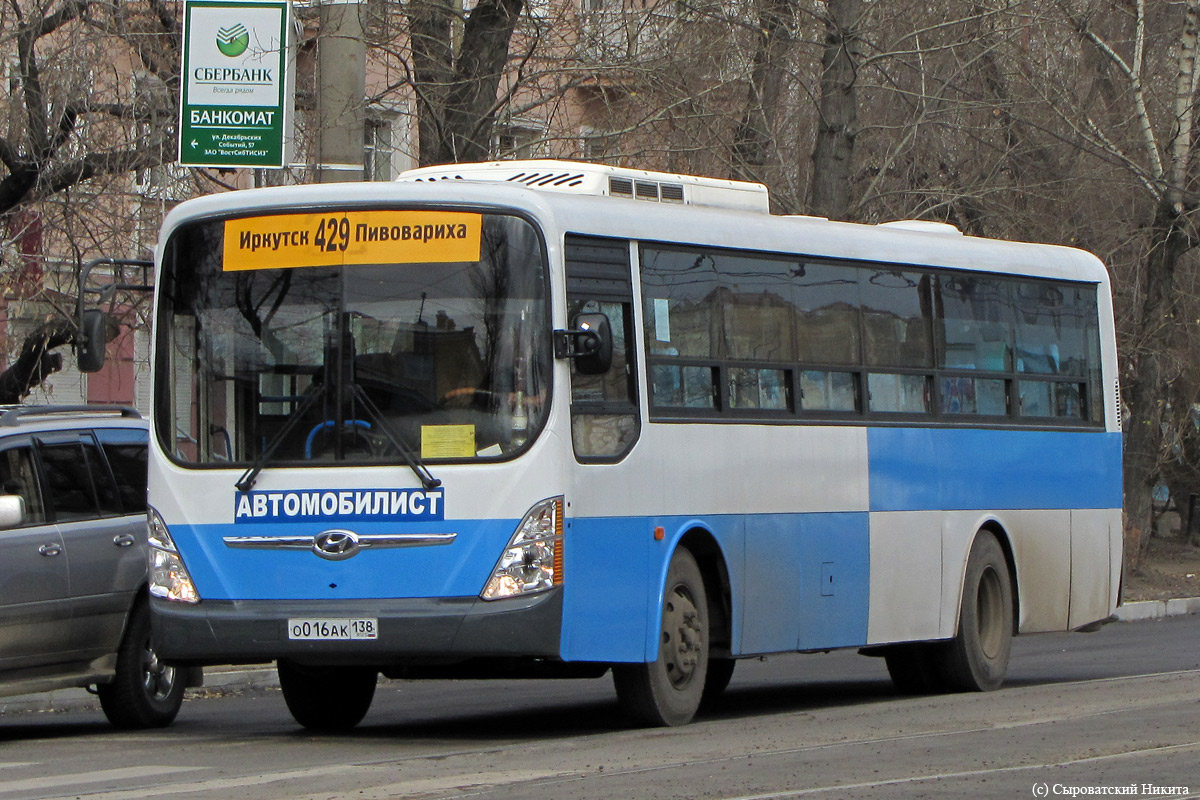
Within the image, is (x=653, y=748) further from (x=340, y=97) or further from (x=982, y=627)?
(x=340, y=97)

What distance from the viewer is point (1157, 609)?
24750 millimetres

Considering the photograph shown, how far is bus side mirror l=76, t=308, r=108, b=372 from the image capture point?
10.4m

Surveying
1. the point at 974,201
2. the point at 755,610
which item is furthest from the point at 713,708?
the point at 974,201

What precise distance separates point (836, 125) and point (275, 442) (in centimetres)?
1242

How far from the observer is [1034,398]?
49.2ft

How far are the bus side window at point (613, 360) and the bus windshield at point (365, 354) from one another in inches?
11.4

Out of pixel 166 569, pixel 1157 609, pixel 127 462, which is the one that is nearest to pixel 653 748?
pixel 166 569

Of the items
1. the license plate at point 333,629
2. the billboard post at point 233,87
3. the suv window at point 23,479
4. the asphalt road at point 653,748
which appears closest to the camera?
the asphalt road at point 653,748

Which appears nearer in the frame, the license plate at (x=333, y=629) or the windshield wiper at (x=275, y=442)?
the license plate at (x=333, y=629)

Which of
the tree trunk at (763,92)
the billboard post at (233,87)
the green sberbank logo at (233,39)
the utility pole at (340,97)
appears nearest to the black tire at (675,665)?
the billboard post at (233,87)

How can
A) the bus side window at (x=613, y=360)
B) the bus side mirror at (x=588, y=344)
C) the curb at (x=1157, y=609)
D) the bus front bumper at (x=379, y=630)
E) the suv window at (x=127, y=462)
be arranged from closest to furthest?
the bus front bumper at (x=379, y=630) → the bus side mirror at (x=588, y=344) → the bus side window at (x=613, y=360) → the suv window at (x=127, y=462) → the curb at (x=1157, y=609)

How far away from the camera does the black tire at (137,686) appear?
479 inches

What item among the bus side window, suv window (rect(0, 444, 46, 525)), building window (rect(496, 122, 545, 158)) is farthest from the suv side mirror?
building window (rect(496, 122, 545, 158))

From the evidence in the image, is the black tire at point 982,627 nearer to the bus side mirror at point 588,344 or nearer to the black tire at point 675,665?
the black tire at point 675,665
